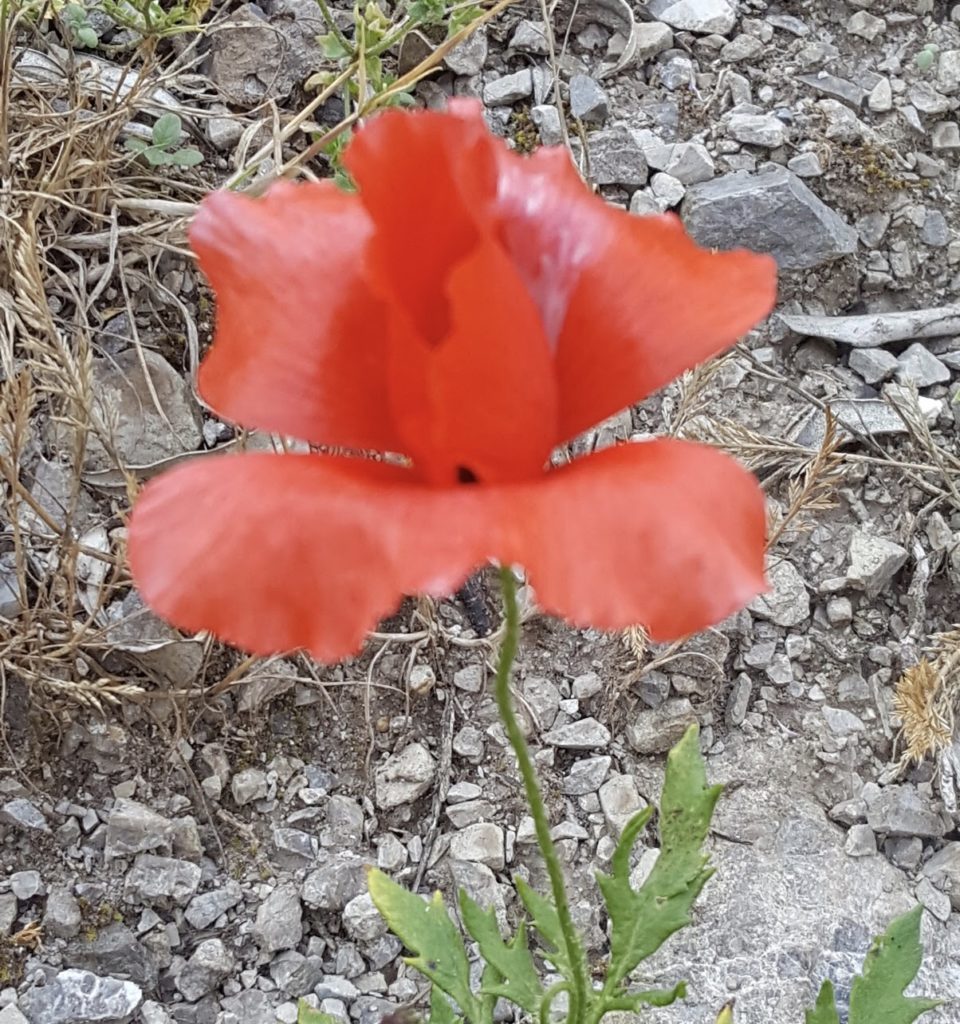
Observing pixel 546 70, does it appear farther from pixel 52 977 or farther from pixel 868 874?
pixel 52 977

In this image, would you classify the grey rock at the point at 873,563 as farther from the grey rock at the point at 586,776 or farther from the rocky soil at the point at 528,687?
the grey rock at the point at 586,776

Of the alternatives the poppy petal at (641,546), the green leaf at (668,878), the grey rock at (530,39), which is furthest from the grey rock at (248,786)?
the grey rock at (530,39)

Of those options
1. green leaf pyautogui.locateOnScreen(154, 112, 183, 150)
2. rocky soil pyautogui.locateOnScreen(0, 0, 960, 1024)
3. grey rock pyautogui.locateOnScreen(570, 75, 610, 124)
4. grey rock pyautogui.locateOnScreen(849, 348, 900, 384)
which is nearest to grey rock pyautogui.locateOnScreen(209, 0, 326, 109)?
rocky soil pyautogui.locateOnScreen(0, 0, 960, 1024)

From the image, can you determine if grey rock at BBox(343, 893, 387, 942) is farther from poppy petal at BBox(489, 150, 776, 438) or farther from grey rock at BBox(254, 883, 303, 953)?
poppy petal at BBox(489, 150, 776, 438)

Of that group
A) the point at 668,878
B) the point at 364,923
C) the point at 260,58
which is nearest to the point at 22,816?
the point at 364,923

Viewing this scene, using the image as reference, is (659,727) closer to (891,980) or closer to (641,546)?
(891,980)

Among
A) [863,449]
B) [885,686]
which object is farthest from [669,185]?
[885,686]
